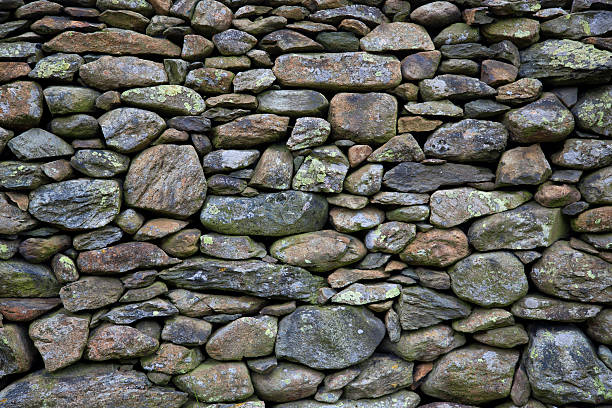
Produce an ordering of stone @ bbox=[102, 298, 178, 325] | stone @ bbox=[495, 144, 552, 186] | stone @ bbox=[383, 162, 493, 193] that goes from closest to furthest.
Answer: stone @ bbox=[102, 298, 178, 325] → stone @ bbox=[495, 144, 552, 186] → stone @ bbox=[383, 162, 493, 193]

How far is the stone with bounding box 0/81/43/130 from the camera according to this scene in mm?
3037

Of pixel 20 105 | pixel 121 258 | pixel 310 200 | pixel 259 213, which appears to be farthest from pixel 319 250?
pixel 20 105

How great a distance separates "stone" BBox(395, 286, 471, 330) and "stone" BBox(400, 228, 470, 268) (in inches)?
11.5

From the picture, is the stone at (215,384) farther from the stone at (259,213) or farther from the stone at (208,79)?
the stone at (208,79)

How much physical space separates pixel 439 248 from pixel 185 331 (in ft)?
7.25

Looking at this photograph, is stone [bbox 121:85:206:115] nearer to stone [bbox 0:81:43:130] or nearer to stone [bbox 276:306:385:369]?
stone [bbox 0:81:43:130]

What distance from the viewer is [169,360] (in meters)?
3.09

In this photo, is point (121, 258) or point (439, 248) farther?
point (439, 248)

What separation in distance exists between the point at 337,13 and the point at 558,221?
2574 mm

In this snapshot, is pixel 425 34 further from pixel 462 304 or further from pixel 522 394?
pixel 522 394

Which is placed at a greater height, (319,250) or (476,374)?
(319,250)

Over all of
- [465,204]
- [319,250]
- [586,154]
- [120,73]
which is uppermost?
[120,73]

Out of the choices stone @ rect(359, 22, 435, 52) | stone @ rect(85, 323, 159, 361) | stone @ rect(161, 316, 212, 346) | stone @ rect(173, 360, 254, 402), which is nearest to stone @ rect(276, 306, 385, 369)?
stone @ rect(173, 360, 254, 402)

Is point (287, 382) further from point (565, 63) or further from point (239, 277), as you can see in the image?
point (565, 63)
